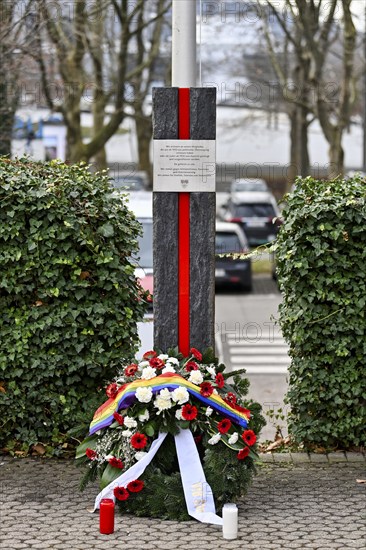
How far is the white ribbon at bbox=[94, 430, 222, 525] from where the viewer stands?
6898 mm

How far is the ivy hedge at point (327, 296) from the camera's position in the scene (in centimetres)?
817

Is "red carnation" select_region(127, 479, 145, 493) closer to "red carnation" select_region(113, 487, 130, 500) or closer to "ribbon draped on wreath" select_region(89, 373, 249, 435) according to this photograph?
"red carnation" select_region(113, 487, 130, 500)

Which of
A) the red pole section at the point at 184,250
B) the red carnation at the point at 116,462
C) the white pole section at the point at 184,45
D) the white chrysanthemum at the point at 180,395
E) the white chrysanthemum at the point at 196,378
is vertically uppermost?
the white pole section at the point at 184,45

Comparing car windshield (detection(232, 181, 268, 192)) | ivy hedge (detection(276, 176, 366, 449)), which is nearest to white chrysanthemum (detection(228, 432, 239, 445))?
ivy hedge (detection(276, 176, 366, 449))

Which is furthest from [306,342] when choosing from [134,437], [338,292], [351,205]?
[134,437]

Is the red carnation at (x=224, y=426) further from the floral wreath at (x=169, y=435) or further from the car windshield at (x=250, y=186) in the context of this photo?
the car windshield at (x=250, y=186)

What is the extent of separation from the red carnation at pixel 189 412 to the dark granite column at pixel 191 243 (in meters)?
0.75

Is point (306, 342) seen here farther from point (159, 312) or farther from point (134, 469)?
point (134, 469)

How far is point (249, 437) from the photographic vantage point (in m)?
7.06

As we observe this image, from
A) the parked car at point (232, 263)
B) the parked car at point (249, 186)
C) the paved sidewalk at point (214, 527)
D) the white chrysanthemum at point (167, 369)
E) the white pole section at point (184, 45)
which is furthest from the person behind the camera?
the parked car at point (249, 186)

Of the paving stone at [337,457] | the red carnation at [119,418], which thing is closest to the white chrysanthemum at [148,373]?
the red carnation at [119,418]

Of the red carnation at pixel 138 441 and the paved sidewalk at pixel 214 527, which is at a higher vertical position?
the red carnation at pixel 138 441

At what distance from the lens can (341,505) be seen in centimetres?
728

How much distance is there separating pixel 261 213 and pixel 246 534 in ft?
89.7
